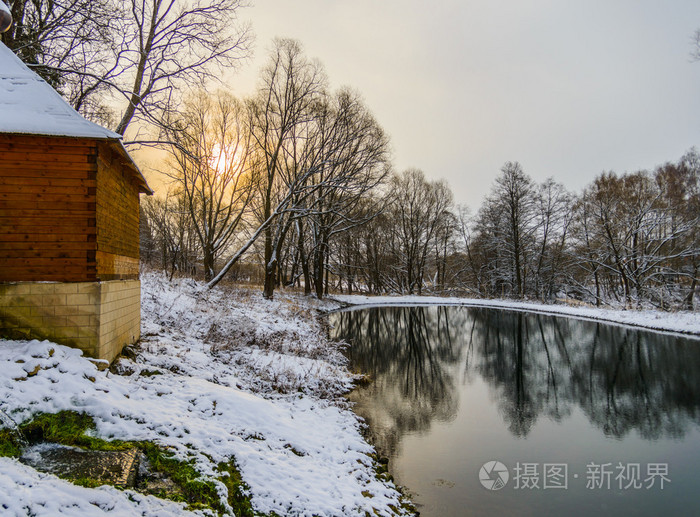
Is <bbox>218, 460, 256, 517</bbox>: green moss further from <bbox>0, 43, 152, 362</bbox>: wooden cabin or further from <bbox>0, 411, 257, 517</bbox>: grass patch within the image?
<bbox>0, 43, 152, 362</bbox>: wooden cabin

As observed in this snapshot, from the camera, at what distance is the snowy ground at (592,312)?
63.7ft

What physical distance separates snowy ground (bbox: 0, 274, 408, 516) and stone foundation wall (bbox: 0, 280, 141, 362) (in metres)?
0.26

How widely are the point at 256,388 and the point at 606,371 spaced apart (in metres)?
11.7

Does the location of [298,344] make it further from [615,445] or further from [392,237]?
[392,237]

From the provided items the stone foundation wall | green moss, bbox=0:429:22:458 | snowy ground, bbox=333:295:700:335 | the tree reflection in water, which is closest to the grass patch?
green moss, bbox=0:429:22:458

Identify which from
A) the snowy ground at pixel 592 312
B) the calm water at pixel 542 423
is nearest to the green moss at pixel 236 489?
the calm water at pixel 542 423

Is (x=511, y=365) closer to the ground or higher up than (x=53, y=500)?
closer to the ground

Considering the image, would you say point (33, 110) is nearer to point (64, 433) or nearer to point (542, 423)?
point (64, 433)

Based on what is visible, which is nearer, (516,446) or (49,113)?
(49,113)

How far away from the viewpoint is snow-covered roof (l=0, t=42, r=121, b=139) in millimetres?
5746

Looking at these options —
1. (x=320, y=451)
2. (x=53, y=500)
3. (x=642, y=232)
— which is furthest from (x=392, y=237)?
(x=53, y=500)

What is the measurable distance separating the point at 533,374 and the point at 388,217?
1312 inches

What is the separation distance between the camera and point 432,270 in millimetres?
59438

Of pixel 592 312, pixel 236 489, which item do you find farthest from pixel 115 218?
pixel 592 312
